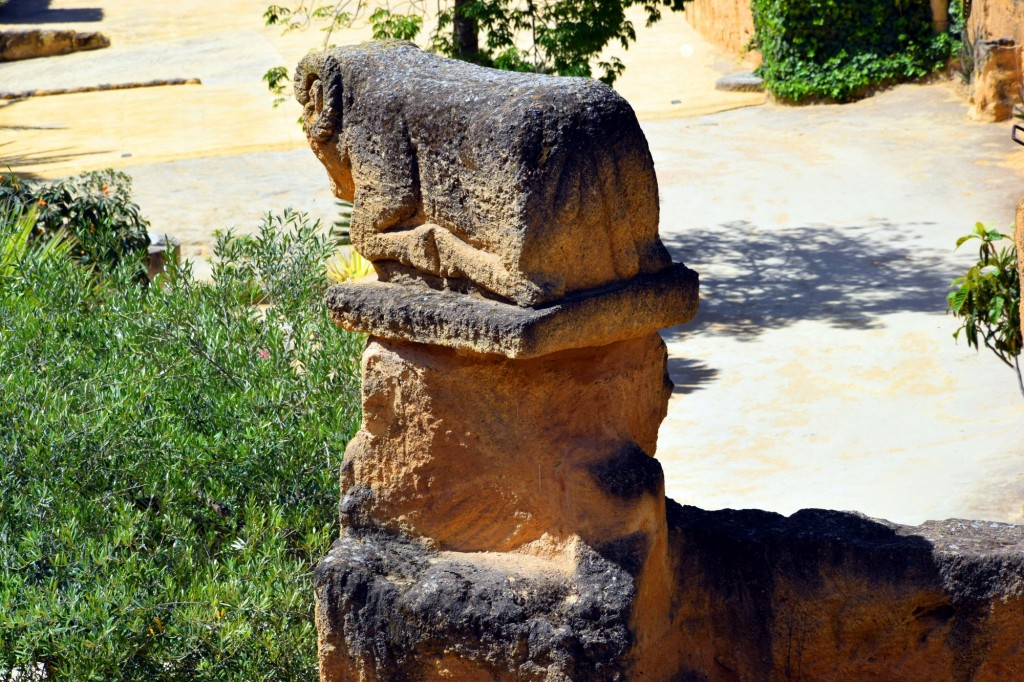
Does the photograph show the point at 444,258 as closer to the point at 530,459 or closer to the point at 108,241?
the point at 530,459

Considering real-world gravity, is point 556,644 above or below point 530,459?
below

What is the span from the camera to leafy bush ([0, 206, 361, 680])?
4.33 metres

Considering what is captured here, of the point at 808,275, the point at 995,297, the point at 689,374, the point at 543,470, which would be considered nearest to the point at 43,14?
the point at 808,275

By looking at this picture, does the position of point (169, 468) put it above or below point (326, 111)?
below

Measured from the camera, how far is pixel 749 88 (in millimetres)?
19344

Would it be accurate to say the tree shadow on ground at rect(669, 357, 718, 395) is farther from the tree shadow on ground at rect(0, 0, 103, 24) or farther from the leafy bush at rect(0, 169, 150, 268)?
the tree shadow on ground at rect(0, 0, 103, 24)

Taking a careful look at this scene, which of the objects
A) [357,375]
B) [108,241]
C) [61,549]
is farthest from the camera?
[108,241]

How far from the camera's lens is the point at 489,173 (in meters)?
3.43

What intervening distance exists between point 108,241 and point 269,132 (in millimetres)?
9604

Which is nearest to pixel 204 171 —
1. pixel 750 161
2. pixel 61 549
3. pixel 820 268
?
pixel 750 161

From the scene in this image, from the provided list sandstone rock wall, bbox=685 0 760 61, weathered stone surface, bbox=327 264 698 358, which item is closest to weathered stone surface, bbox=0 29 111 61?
sandstone rock wall, bbox=685 0 760 61

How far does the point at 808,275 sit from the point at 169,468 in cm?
726

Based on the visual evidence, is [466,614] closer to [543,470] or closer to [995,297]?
[543,470]

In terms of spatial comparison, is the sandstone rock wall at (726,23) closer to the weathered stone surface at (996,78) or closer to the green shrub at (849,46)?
the green shrub at (849,46)
